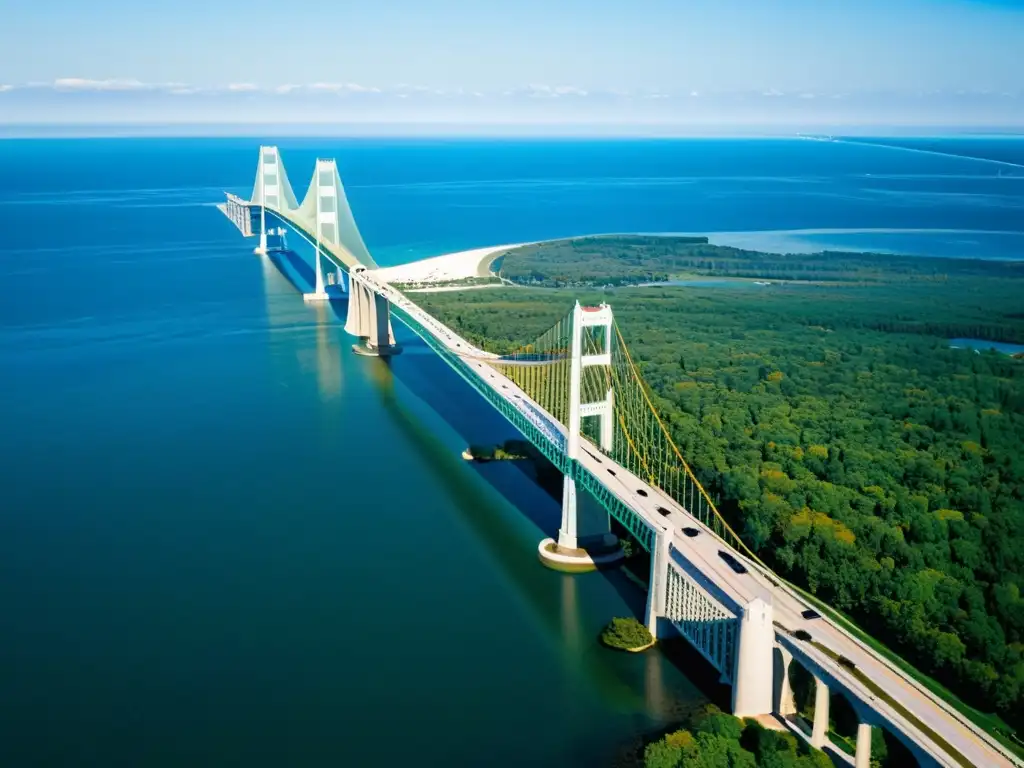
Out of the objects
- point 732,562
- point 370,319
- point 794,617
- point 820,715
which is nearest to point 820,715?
point 820,715

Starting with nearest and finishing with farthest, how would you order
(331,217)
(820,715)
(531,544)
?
(820,715)
(531,544)
(331,217)

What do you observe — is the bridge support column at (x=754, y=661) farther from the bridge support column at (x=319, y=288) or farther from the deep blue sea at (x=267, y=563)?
the bridge support column at (x=319, y=288)

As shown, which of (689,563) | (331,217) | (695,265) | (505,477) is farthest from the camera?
(695,265)

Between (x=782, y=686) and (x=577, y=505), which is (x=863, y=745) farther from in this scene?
(x=577, y=505)

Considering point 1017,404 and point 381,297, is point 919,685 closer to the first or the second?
point 1017,404

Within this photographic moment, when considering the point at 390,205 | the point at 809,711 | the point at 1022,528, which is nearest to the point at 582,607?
the point at 809,711

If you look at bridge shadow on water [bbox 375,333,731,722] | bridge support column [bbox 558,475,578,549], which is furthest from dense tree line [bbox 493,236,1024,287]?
bridge support column [bbox 558,475,578,549]
